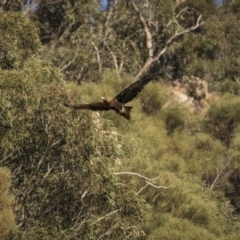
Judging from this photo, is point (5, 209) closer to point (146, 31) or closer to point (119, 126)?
point (119, 126)

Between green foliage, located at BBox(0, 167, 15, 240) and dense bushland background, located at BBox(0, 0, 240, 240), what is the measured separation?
0.8 inches

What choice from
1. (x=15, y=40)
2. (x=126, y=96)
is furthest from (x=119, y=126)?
(x=126, y=96)

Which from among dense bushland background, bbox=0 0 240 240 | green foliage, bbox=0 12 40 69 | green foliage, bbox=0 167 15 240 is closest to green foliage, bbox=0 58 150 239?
dense bushland background, bbox=0 0 240 240

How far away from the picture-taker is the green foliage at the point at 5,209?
1325cm

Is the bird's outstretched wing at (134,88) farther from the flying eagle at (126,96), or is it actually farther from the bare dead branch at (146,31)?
the bare dead branch at (146,31)

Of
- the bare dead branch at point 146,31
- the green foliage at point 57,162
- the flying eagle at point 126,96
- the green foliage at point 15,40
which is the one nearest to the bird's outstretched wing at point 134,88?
the flying eagle at point 126,96

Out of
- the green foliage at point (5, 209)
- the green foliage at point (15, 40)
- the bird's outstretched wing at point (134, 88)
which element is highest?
the bird's outstretched wing at point (134, 88)

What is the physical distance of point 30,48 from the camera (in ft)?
55.2

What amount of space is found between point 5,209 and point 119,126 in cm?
1212

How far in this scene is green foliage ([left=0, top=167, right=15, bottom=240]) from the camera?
1325cm

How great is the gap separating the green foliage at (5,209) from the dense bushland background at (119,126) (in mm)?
20

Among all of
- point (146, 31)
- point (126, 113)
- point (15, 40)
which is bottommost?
point (15, 40)

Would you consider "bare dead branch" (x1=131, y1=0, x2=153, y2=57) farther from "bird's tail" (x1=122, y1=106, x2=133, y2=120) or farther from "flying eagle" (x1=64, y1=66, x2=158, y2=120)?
"bird's tail" (x1=122, y1=106, x2=133, y2=120)

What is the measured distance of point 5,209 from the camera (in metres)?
13.3
